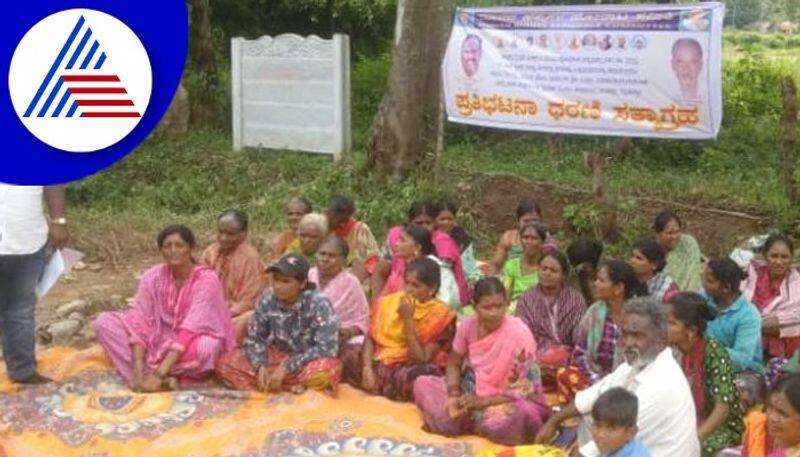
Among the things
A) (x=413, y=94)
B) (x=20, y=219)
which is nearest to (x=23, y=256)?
(x=20, y=219)

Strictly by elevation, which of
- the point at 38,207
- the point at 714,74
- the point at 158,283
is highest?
the point at 714,74

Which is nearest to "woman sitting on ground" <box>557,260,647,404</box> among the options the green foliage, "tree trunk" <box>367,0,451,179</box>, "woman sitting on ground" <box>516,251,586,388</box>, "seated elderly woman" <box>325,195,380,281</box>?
"woman sitting on ground" <box>516,251,586,388</box>

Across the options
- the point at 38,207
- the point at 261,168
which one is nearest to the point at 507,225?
the point at 261,168

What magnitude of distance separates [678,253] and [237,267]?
8.24 ft

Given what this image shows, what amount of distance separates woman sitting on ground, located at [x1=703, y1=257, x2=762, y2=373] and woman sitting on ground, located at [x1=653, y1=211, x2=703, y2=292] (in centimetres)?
74

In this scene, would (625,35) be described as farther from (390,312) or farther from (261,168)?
(261,168)

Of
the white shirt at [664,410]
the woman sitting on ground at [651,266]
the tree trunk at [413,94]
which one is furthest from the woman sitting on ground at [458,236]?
the tree trunk at [413,94]

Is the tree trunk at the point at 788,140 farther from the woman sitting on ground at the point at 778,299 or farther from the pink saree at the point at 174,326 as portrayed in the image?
the pink saree at the point at 174,326

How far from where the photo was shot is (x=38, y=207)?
15.5 feet

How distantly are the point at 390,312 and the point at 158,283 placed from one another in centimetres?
A: 125

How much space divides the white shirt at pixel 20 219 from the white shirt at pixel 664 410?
286 cm

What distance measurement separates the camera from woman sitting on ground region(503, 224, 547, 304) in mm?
5559

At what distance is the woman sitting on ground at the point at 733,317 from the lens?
449 centimetres

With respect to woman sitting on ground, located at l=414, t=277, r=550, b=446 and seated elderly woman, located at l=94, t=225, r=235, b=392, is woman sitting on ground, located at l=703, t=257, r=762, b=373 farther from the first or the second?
seated elderly woman, located at l=94, t=225, r=235, b=392
